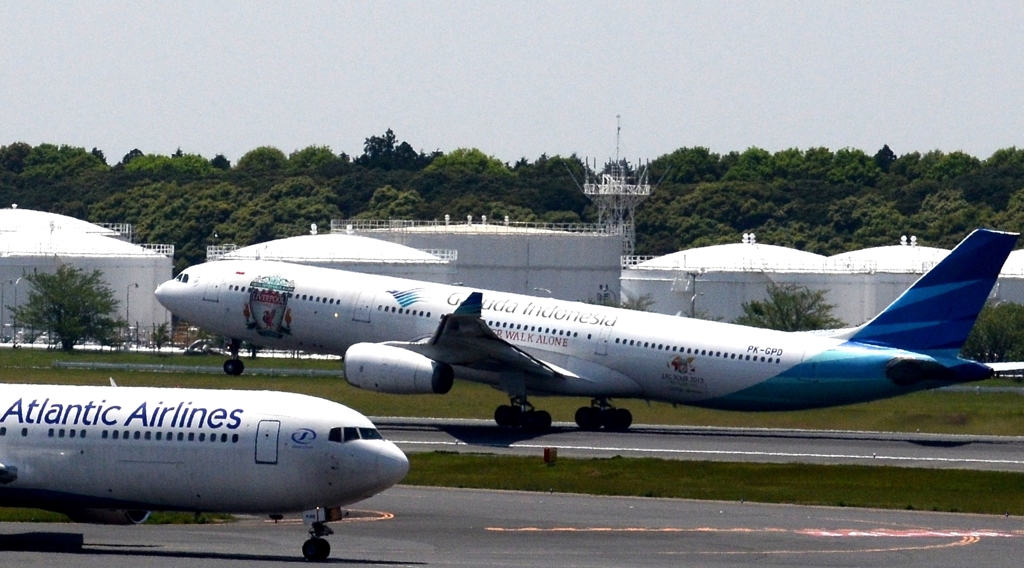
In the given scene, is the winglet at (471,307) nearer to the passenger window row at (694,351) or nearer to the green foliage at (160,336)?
the passenger window row at (694,351)

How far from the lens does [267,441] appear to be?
32562mm

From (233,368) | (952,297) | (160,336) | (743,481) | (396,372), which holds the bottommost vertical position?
(743,481)

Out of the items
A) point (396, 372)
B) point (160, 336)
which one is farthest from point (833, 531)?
point (160, 336)

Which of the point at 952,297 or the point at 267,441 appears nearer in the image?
the point at 267,441

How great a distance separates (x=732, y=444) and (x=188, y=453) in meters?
26.0

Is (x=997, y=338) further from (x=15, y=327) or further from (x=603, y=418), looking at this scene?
(x=15, y=327)

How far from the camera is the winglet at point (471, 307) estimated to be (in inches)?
2203

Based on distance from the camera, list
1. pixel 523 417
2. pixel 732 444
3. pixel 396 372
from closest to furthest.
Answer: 1. pixel 732 444
2. pixel 396 372
3. pixel 523 417

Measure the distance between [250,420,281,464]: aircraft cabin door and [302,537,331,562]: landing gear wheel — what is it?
1.66 metres

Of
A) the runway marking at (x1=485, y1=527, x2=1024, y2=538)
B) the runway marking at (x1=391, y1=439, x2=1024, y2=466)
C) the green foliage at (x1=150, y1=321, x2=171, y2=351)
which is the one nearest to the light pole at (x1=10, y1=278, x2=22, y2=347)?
the green foliage at (x1=150, y1=321, x2=171, y2=351)

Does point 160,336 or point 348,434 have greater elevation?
point 348,434

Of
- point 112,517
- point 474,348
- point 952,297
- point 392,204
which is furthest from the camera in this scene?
point 392,204

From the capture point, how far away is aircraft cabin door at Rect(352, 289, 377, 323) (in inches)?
2393

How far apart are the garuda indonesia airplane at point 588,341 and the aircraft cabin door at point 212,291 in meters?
0.03
